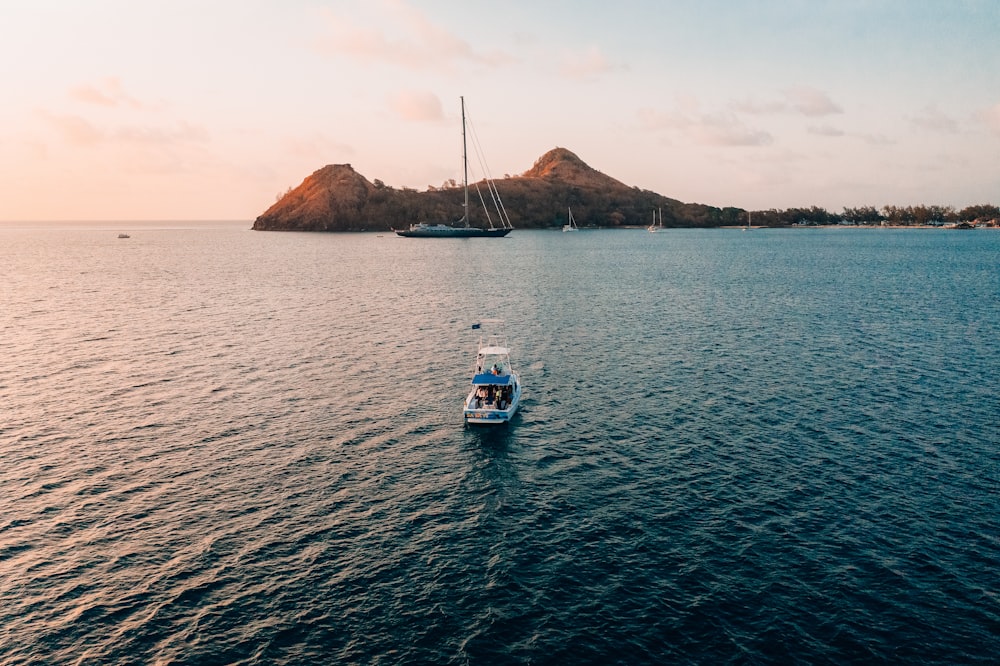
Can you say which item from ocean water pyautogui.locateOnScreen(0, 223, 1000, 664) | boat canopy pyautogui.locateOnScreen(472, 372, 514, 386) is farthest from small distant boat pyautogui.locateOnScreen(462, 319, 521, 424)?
ocean water pyautogui.locateOnScreen(0, 223, 1000, 664)

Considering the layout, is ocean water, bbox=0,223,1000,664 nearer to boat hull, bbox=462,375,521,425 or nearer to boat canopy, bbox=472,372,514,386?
boat hull, bbox=462,375,521,425

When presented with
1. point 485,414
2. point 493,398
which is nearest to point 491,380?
point 493,398

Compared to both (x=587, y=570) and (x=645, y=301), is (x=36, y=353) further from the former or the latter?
(x=645, y=301)

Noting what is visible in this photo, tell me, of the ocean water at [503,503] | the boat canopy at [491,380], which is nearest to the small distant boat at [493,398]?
the boat canopy at [491,380]

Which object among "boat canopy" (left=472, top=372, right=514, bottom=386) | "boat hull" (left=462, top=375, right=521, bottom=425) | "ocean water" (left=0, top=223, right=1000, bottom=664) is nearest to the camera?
"ocean water" (left=0, top=223, right=1000, bottom=664)

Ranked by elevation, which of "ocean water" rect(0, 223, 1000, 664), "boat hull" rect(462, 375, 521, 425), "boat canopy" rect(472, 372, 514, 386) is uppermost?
"boat canopy" rect(472, 372, 514, 386)

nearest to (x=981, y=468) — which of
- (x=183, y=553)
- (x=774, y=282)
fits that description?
(x=183, y=553)

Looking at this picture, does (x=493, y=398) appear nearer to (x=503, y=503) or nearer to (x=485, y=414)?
(x=485, y=414)
